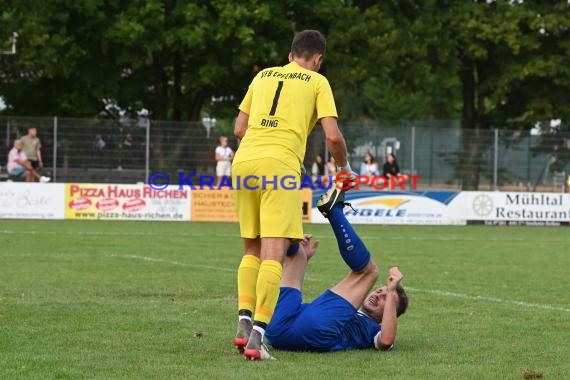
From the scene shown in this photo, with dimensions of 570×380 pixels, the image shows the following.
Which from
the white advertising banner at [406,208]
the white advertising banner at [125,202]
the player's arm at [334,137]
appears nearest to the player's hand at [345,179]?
the player's arm at [334,137]

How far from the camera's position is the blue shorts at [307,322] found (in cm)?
713

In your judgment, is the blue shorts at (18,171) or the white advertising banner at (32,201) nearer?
the white advertising banner at (32,201)

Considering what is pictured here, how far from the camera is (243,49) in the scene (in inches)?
1428

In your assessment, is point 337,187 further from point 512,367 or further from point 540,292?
point 540,292

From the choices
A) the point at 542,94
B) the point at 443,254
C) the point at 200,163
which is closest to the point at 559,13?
the point at 542,94

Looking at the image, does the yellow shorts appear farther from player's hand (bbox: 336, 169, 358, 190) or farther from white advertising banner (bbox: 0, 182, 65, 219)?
white advertising banner (bbox: 0, 182, 65, 219)

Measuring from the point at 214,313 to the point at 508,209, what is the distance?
20128 millimetres

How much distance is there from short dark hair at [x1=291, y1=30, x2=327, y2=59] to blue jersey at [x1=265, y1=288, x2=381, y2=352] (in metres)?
1.55

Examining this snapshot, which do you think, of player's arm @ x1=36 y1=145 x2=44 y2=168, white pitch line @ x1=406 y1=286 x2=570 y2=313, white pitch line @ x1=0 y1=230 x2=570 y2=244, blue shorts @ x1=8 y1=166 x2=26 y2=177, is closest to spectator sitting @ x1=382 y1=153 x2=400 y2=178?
white pitch line @ x1=0 y1=230 x2=570 y2=244

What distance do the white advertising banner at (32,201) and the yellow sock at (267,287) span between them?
20.4 metres

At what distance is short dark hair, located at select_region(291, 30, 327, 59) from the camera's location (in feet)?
23.9

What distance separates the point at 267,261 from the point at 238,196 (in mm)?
494

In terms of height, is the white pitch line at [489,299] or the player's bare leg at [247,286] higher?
the player's bare leg at [247,286]

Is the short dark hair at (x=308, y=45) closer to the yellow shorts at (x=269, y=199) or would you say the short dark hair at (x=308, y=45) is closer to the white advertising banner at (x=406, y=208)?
the yellow shorts at (x=269, y=199)
